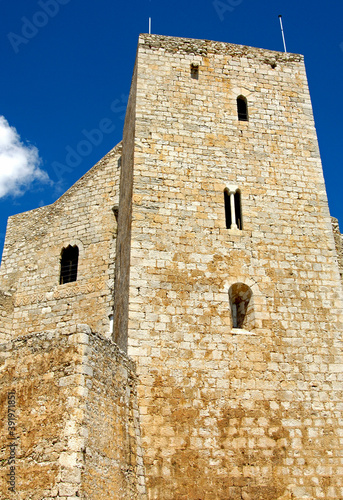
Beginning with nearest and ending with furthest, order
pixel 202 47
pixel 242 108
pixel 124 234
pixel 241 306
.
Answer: pixel 241 306
pixel 124 234
pixel 242 108
pixel 202 47

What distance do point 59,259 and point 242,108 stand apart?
19.6 ft

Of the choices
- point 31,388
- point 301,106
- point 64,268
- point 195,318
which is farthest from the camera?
point 64,268

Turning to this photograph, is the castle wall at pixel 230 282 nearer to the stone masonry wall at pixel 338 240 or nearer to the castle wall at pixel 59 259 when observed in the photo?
the stone masonry wall at pixel 338 240

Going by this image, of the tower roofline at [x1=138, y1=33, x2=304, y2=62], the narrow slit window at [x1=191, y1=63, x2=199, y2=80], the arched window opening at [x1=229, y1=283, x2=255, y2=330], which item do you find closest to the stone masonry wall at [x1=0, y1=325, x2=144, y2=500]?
the arched window opening at [x1=229, y1=283, x2=255, y2=330]

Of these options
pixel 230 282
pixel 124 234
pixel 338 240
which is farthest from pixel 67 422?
pixel 338 240

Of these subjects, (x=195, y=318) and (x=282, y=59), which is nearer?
(x=195, y=318)

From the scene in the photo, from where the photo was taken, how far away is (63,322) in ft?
46.4

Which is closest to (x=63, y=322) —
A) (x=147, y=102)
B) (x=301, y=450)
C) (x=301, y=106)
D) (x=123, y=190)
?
(x=123, y=190)

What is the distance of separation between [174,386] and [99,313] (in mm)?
4334

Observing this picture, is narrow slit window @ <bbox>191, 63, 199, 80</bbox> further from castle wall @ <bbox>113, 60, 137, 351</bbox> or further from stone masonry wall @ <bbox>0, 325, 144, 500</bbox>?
stone masonry wall @ <bbox>0, 325, 144, 500</bbox>

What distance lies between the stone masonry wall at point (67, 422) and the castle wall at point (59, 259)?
4.77 m

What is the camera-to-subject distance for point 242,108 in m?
13.3

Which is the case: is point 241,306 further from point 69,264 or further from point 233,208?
point 69,264

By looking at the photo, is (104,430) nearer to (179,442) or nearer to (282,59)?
(179,442)
